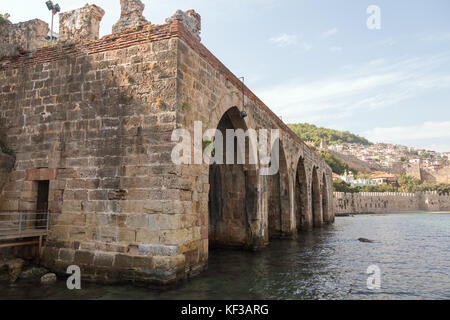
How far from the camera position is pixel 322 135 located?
5930 inches

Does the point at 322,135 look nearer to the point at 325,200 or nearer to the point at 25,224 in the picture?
the point at 325,200

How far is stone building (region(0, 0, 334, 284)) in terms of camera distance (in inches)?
238

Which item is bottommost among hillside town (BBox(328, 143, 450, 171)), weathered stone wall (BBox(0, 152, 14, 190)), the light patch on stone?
the light patch on stone

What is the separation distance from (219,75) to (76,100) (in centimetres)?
343

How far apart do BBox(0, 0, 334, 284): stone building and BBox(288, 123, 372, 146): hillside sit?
12101 cm

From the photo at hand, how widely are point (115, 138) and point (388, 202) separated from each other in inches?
2294

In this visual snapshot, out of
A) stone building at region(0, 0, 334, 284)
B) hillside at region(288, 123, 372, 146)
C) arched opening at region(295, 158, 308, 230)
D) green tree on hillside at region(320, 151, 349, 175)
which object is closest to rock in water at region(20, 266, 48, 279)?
stone building at region(0, 0, 334, 284)

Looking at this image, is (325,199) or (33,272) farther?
(325,199)

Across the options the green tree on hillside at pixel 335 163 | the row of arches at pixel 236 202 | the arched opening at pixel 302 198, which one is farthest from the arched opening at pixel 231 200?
the green tree on hillside at pixel 335 163

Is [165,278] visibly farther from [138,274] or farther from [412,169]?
[412,169]

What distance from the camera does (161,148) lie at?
6156mm

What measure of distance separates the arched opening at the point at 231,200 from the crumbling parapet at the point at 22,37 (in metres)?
5.37

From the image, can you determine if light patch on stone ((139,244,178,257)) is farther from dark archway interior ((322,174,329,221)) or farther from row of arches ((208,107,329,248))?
dark archway interior ((322,174,329,221))

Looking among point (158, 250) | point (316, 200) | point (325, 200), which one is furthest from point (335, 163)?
point (158, 250)
